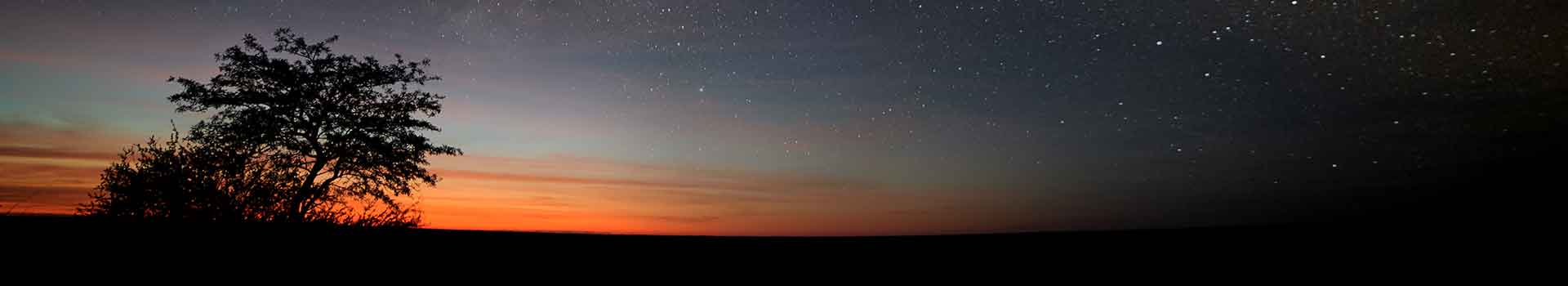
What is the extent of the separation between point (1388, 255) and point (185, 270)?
4862mm

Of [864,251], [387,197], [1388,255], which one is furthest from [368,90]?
[1388,255]

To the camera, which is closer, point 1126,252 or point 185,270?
point 185,270

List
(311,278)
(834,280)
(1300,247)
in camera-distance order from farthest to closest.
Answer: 1. (1300,247)
2. (834,280)
3. (311,278)

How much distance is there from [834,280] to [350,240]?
2.30 meters

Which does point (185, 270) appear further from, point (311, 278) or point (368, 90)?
point (368, 90)

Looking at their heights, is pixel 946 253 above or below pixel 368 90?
below

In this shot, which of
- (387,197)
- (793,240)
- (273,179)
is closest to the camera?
(793,240)

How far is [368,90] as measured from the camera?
1434 cm

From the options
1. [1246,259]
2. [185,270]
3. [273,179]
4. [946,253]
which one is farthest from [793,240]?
[273,179]

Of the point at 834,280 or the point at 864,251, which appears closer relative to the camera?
the point at 834,280

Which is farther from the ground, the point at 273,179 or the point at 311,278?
the point at 273,179

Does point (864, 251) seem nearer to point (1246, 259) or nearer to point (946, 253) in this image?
point (946, 253)

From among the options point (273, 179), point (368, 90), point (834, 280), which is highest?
point (368, 90)

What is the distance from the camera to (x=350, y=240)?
11.3 feet
